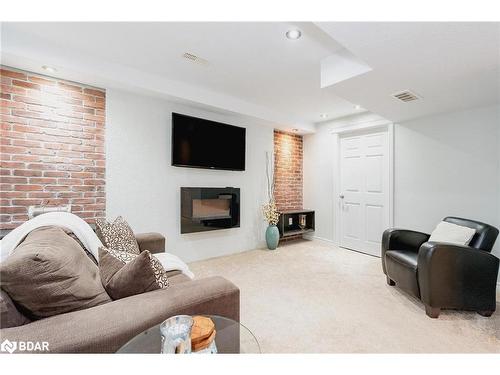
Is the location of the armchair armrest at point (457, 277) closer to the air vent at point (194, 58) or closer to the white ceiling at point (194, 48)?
the white ceiling at point (194, 48)

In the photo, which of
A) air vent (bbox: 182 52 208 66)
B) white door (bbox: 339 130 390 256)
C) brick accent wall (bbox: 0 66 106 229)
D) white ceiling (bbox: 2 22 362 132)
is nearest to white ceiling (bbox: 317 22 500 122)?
white ceiling (bbox: 2 22 362 132)

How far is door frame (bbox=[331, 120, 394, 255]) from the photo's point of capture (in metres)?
3.75

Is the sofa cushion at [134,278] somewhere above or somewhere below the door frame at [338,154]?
below

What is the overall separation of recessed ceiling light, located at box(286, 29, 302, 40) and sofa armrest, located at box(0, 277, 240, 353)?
78.5 inches

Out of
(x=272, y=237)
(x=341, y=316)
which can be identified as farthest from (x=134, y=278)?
(x=272, y=237)

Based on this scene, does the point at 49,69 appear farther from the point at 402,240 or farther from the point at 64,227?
the point at 402,240

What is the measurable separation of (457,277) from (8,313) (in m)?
2.97

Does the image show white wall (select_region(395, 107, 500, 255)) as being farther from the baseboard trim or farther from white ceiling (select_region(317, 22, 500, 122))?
the baseboard trim

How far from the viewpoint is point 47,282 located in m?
0.96

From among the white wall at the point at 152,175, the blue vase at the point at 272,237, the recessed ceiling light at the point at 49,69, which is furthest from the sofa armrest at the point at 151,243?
the blue vase at the point at 272,237

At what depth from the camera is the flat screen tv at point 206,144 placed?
11.0ft

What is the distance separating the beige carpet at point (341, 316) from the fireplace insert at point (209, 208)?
0.59 m

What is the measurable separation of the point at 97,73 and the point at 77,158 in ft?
3.06
